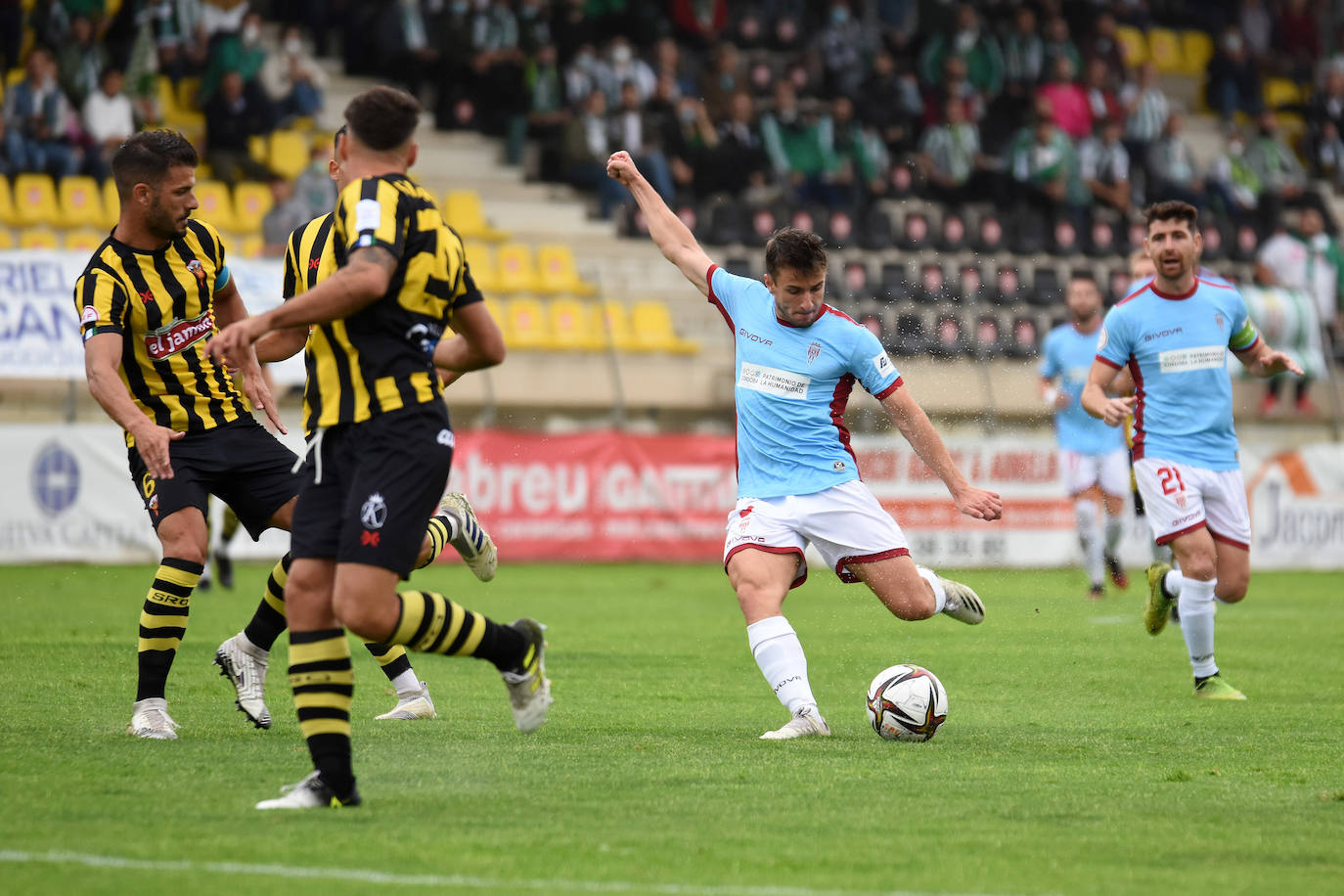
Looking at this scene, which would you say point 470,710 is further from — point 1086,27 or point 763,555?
point 1086,27

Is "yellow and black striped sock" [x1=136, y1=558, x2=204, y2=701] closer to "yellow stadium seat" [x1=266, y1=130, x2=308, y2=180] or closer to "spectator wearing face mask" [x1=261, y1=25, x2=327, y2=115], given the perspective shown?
"yellow stadium seat" [x1=266, y1=130, x2=308, y2=180]

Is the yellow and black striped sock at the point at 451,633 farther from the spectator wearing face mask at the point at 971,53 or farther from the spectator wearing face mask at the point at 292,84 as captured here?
the spectator wearing face mask at the point at 971,53

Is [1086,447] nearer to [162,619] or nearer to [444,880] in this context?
[162,619]

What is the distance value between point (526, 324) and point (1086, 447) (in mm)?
7675

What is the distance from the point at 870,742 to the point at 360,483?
112 inches

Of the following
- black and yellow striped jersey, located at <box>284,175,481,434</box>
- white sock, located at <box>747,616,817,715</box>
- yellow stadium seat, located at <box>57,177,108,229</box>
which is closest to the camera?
black and yellow striped jersey, located at <box>284,175,481,434</box>

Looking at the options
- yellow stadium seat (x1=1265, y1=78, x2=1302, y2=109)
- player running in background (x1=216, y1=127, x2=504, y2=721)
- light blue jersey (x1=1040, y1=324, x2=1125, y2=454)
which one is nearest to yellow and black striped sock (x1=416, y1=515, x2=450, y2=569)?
player running in background (x1=216, y1=127, x2=504, y2=721)

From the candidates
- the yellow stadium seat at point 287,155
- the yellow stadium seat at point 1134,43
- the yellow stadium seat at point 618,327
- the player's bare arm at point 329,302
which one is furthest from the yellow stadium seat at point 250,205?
the player's bare arm at point 329,302

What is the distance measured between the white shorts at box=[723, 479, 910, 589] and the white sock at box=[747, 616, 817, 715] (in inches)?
10.7

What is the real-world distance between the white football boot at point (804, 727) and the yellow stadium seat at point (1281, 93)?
83.8 feet

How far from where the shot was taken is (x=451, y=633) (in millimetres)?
5562

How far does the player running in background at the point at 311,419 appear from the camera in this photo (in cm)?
580

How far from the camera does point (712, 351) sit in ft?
74.0

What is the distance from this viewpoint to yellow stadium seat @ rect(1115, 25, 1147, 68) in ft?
98.7
